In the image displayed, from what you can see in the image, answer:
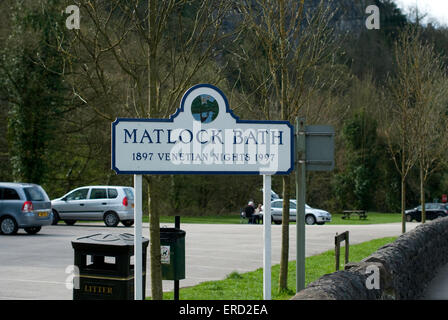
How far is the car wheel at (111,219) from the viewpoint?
26722mm

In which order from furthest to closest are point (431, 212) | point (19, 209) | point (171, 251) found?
point (431, 212) → point (19, 209) → point (171, 251)

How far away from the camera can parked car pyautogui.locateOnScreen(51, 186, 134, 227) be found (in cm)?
2669

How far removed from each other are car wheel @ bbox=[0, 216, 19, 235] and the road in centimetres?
28

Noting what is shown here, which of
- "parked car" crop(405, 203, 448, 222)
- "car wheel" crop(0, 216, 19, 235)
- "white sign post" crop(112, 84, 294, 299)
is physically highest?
"white sign post" crop(112, 84, 294, 299)

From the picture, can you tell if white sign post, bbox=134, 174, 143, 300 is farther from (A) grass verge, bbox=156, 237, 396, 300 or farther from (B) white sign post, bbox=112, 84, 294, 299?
(A) grass verge, bbox=156, 237, 396, 300

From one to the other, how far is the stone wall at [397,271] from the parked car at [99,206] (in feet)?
46.3

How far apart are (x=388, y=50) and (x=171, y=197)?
34760 millimetres

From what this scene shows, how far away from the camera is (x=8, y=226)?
21.4 m

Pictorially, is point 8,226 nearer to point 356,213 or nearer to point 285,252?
point 285,252

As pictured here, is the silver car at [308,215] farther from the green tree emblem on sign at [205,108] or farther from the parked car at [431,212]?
A: the green tree emblem on sign at [205,108]

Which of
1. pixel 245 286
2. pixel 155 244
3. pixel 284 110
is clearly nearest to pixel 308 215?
pixel 245 286

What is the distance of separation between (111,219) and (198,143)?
20.9 m

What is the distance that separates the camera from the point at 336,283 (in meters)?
5.86

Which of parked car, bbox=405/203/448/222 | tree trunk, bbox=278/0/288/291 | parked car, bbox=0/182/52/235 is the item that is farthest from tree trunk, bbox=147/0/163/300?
parked car, bbox=405/203/448/222
